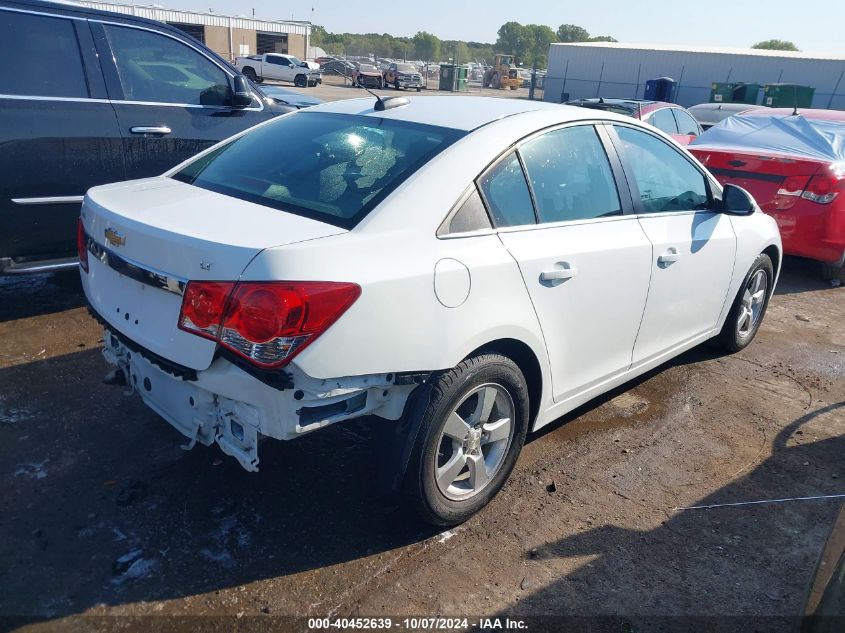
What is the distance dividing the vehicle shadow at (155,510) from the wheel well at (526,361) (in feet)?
1.95

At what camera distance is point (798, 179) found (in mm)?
6461

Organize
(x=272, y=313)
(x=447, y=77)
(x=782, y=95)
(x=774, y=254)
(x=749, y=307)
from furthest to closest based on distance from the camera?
(x=447, y=77) → (x=782, y=95) → (x=774, y=254) → (x=749, y=307) → (x=272, y=313)

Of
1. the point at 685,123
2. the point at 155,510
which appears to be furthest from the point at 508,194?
the point at 685,123

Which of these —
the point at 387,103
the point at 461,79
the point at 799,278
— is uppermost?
the point at 387,103

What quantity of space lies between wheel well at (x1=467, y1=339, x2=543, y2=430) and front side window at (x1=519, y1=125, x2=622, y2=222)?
592mm

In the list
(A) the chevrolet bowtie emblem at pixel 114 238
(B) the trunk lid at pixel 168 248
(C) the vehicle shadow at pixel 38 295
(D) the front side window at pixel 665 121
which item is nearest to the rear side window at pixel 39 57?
(C) the vehicle shadow at pixel 38 295

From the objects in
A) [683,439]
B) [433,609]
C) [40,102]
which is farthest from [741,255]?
[40,102]

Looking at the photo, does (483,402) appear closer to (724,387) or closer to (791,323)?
(724,387)

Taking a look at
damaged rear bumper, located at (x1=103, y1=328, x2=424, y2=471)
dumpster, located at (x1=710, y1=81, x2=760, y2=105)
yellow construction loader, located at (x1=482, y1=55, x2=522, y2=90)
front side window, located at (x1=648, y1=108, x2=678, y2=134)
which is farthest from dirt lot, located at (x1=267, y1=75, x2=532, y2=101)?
damaged rear bumper, located at (x1=103, y1=328, x2=424, y2=471)

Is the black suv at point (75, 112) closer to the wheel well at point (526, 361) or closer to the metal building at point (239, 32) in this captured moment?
the wheel well at point (526, 361)

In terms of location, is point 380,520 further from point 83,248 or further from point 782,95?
point 782,95

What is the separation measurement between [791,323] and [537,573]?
427 centimetres

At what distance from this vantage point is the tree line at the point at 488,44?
350 ft

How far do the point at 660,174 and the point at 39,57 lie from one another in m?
4.07
